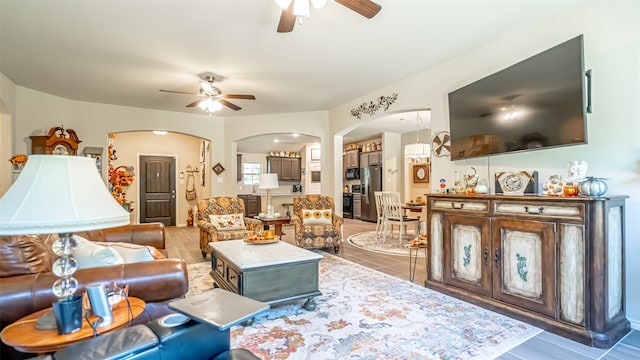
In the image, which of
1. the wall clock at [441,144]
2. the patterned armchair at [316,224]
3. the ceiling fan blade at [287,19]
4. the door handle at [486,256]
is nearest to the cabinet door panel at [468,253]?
the door handle at [486,256]

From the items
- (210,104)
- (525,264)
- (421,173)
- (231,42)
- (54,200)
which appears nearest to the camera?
(54,200)

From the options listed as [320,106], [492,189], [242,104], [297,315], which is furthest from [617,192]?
[242,104]

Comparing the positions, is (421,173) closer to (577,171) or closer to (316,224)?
(316,224)

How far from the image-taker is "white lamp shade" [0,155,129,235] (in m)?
1.16

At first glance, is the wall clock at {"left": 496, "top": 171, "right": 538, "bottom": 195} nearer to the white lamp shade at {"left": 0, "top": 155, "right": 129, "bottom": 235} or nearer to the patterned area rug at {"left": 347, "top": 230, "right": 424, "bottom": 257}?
the patterned area rug at {"left": 347, "top": 230, "right": 424, "bottom": 257}

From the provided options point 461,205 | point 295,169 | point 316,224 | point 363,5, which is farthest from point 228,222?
point 295,169

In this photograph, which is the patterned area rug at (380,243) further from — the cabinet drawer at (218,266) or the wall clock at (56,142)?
the wall clock at (56,142)

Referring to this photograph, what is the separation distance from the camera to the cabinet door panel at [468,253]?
9.30 ft

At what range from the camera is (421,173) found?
28.5ft

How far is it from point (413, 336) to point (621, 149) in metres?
2.17

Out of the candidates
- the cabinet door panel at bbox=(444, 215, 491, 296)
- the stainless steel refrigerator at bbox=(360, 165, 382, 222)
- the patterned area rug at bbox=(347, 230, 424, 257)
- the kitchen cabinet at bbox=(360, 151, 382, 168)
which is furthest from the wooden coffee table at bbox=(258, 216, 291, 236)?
the kitchen cabinet at bbox=(360, 151, 382, 168)

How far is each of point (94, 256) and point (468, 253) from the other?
3.02 meters

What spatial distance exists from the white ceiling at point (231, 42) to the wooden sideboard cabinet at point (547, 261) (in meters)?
1.69

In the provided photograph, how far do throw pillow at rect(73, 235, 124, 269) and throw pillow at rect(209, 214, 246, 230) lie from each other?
2978 millimetres
